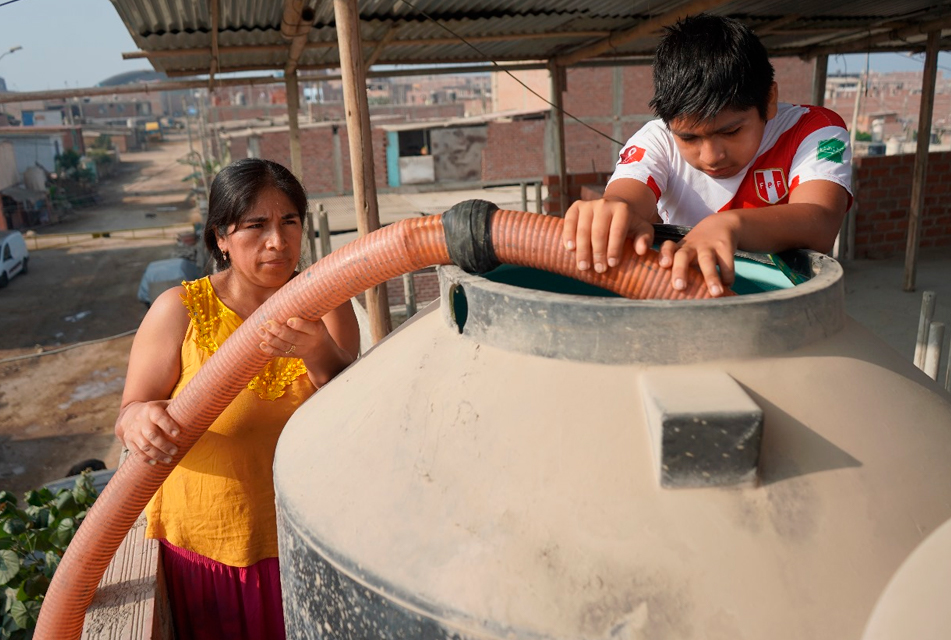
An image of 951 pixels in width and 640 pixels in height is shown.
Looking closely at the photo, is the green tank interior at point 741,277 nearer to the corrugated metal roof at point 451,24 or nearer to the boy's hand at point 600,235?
the boy's hand at point 600,235

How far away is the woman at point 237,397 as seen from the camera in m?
1.89

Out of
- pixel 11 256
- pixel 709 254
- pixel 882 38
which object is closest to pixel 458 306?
pixel 709 254

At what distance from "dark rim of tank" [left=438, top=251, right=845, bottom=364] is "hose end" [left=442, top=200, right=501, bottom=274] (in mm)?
67

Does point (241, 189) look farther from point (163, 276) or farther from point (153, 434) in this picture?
point (163, 276)

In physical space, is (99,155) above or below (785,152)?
below

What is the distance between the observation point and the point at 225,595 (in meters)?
2.03

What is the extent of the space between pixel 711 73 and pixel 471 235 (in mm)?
672

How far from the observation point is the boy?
1215mm

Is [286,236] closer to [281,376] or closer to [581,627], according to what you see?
[281,376]

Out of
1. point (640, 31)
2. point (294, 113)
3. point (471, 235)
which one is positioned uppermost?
point (640, 31)

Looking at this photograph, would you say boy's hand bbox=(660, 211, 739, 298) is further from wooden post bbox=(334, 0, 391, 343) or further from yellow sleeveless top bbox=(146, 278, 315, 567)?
wooden post bbox=(334, 0, 391, 343)

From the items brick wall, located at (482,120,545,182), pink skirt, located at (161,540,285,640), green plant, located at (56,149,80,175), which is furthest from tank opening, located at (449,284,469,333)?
green plant, located at (56,149,80,175)

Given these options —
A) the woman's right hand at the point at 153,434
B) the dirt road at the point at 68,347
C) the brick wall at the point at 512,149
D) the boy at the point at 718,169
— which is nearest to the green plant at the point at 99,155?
the dirt road at the point at 68,347

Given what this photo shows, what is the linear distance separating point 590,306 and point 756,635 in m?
0.50
